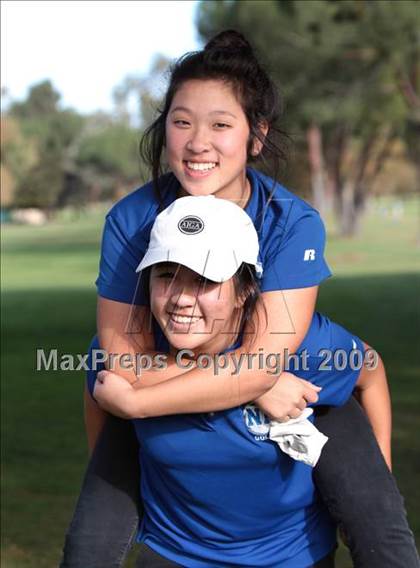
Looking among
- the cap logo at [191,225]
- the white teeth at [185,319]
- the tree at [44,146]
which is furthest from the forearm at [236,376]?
the tree at [44,146]

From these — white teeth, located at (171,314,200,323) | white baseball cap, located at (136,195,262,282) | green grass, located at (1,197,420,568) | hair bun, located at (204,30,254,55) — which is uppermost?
hair bun, located at (204,30,254,55)

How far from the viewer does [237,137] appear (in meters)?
2.58

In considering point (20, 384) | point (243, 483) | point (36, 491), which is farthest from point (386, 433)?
point (20, 384)

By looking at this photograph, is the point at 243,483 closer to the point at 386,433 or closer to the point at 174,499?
the point at 174,499

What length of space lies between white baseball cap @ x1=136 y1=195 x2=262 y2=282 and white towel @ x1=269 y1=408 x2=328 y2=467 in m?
0.41

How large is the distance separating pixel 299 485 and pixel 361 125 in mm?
33159

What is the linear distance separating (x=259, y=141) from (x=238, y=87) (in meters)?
0.16

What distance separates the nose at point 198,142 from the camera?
2.52 metres

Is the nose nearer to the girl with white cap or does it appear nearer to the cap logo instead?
the girl with white cap

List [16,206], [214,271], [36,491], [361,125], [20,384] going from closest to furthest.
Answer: [214,271], [36,491], [20,384], [361,125], [16,206]

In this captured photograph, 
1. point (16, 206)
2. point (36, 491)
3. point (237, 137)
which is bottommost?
point (16, 206)

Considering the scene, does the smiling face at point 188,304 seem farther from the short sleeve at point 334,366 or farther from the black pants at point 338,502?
the black pants at point 338,502

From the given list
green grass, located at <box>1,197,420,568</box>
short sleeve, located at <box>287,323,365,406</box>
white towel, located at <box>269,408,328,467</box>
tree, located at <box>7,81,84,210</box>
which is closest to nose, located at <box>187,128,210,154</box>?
short sleeve, located at <box>287,323,365,406</box>

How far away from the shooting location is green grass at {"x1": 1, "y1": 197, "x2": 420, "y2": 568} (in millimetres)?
5180
